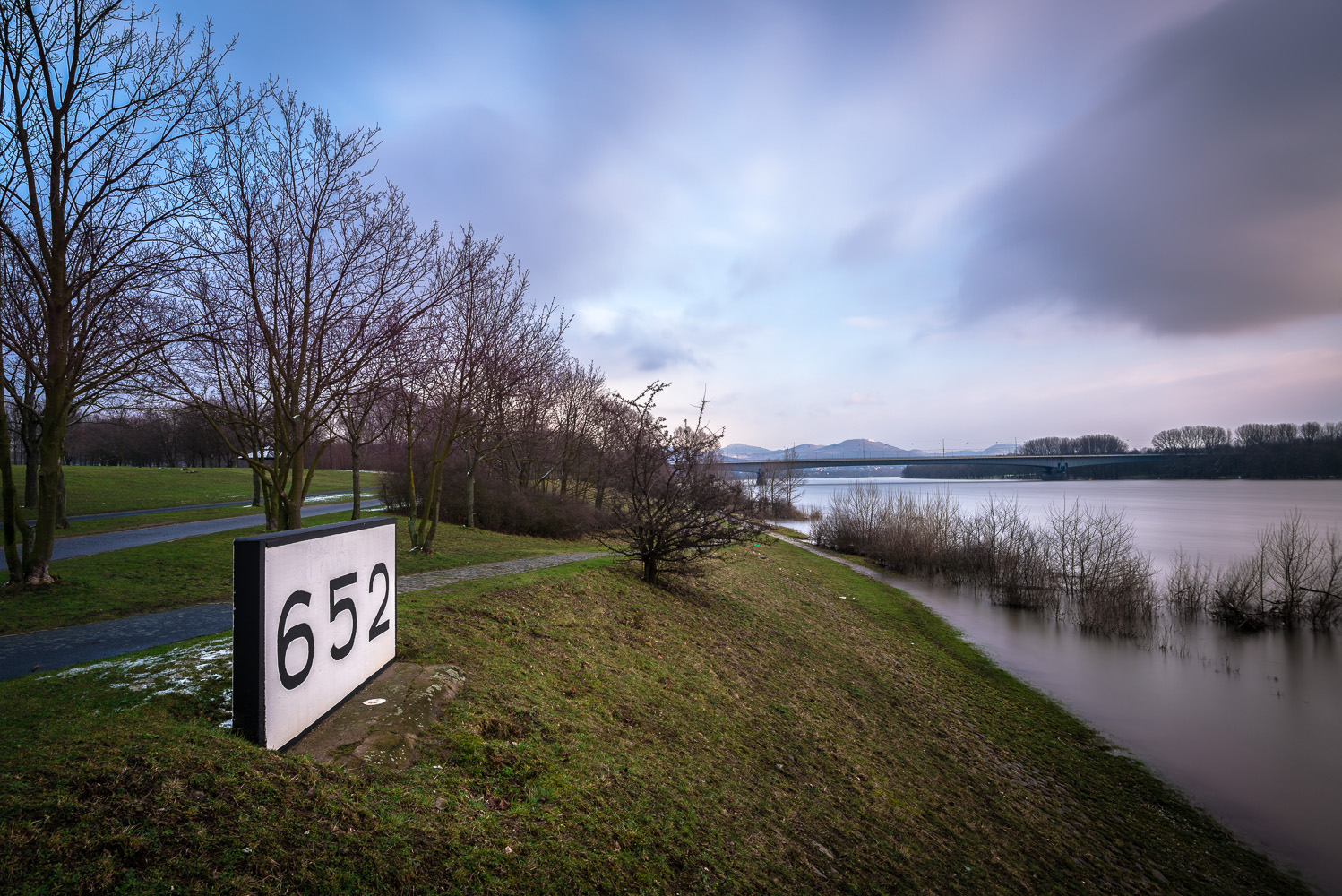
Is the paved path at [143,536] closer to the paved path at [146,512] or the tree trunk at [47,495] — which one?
the tree trunk at [47,495]

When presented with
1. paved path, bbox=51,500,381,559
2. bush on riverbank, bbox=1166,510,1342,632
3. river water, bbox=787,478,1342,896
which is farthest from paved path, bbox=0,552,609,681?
bush on riverbank, bbox=1166,510,1342,632

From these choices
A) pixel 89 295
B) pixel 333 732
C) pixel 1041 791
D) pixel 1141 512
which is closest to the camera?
pixel 333 732

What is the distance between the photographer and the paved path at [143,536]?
14148 millimetres

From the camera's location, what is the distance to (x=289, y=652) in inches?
165

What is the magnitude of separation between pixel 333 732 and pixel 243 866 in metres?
1.80

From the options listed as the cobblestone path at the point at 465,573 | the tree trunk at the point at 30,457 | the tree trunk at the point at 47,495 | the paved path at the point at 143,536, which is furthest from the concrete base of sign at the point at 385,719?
the tree trunk at the point at 30,457

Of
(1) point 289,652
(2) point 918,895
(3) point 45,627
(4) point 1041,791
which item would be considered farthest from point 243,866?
(4) point 1041,791

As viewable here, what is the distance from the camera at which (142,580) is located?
1084 centimetres

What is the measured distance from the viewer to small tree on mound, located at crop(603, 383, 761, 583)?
1170 cm

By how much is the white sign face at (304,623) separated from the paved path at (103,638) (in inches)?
112

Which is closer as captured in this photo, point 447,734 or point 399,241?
point 447,734

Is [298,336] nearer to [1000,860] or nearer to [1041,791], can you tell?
[1000,860]

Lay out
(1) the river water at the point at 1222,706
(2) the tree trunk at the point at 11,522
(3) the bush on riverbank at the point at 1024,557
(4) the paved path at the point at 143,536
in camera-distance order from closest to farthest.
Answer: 1. (2) the tree trunk at the point at 11,522
2. (1) the river water at the point at 1222,706
3. (4) the paved path at the point at 143,536
4. (3) the bush on riverbank at the point at 1024,557

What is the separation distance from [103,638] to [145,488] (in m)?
34.0
